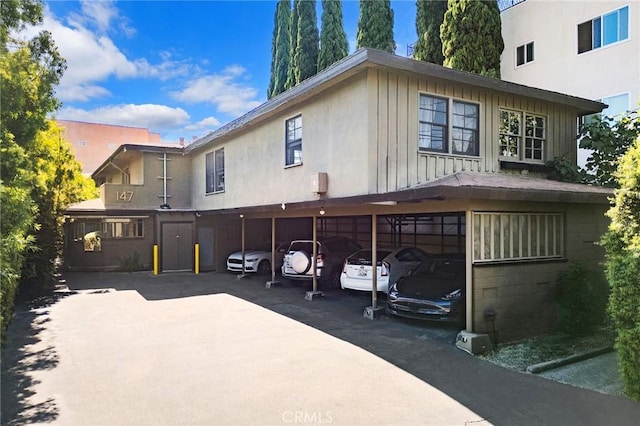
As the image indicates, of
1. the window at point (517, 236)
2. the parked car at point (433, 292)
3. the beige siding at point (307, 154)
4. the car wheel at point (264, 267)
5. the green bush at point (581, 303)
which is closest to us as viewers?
the window at point (517, 236)

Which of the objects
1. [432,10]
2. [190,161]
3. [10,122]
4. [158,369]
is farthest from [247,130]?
[432,10]

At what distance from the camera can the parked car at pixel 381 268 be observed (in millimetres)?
10555

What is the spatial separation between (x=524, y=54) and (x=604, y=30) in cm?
349

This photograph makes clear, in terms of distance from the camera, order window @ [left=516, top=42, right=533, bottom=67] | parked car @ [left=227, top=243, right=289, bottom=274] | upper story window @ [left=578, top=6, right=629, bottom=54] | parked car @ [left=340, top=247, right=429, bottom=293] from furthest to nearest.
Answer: window @ [left=516, top=42, right=533, bottom=67] → parked car @ [left=227, top=243, right=289, bottom=274] → upper story window @ [left=578, top=6, right=629, bottom=54] → parked car @ [left=340, top=247, right=429, bottom=293]

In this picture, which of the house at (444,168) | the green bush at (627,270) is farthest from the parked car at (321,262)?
the green bush at (627,270)

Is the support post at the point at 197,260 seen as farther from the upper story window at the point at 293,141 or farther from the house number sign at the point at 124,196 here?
the upper story window at the point at 293,141

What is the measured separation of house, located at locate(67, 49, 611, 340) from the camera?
7.34 meters

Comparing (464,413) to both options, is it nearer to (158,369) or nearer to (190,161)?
(158,369)

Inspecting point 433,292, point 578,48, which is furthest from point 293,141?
point 578,48

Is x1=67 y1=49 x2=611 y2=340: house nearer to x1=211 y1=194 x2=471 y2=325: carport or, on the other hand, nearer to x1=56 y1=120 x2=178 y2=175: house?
x1=211 y1=194 x2=471 y2=325: carport

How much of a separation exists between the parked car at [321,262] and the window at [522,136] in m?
5.63

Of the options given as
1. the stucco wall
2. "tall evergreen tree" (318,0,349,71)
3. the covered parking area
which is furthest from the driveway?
"tall evergreen tree" (318,0,349,71)

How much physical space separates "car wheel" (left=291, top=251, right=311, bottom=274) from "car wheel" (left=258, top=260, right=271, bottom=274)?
135 inches

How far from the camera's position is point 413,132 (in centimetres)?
910
